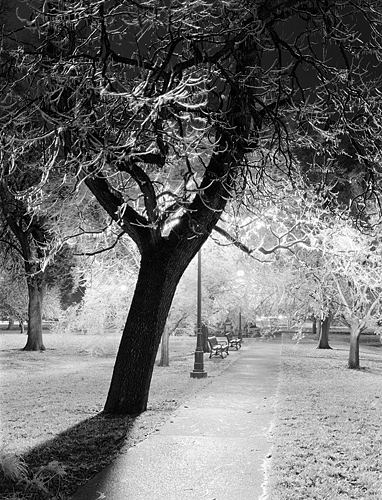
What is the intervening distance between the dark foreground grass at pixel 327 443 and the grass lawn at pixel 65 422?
7.35 feet

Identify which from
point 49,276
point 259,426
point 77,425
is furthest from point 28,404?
point 49,276

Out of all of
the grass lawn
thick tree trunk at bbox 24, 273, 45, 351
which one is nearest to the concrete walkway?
the grass lawn

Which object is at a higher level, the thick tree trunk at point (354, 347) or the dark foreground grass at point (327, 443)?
the thick tree trunk at point (354, 347)

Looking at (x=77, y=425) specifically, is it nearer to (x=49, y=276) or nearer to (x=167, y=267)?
(x=167, y=267)

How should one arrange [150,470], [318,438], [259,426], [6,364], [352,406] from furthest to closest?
[6,364]
[352,406]
[259,426]
[318,438]
[150,470]

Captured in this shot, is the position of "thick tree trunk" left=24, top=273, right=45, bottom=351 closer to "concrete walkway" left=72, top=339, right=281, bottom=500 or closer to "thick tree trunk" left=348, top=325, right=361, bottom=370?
"thick tree trunk" left=348, top=325, right=361, bottom=370

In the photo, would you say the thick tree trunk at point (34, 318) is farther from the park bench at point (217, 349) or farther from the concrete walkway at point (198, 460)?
the concrete walkway at point (198, 460)

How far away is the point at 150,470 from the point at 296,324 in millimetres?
21664

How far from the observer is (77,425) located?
35.0 feet

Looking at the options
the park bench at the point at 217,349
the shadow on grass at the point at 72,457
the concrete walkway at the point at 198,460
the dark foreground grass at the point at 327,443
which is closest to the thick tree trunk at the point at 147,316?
the shadow on grass at the point at 72,457

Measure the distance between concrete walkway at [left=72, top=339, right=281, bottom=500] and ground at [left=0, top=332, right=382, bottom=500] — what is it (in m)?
0.24

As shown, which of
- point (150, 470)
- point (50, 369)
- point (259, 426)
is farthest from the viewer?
point (50, 369)

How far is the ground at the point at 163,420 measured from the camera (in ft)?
21.7

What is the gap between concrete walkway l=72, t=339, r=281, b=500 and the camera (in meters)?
6.23
